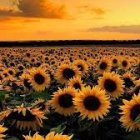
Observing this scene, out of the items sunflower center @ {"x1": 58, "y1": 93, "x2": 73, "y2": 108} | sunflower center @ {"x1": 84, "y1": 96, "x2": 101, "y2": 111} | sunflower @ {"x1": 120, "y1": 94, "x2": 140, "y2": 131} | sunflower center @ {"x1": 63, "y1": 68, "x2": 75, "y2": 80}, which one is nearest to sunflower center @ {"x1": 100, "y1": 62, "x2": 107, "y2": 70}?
sunflower center @ {"x1": 63, "y1": 68, "x2": 75, "y2": 80}

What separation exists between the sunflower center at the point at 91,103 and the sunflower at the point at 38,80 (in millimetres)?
3444

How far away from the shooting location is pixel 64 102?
260 inches

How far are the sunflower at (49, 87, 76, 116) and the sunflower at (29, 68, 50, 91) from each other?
2975 millimetres

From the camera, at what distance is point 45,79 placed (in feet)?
32.4

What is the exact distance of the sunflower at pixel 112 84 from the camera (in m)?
7.95

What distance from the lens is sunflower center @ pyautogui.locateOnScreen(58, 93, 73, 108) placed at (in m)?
6.52

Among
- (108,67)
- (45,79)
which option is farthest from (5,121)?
(108,67)

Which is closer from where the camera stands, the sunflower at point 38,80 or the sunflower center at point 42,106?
the sunflower center at point 42,106

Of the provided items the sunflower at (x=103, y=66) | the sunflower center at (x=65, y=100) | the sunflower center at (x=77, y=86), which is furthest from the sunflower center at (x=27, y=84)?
the sunflower at (x=103, y=66)

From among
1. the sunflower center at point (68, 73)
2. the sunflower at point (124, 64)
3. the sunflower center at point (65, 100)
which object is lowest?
the sunflower at point (124, 64)

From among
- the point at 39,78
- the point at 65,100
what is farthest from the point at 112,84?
the point at 39,78

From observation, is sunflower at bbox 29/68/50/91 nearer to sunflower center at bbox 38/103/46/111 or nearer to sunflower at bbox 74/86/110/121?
sunflower center at bbox 38/103/46/111

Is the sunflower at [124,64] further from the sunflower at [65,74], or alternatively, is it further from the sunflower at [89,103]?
the sunflower at [89,103]

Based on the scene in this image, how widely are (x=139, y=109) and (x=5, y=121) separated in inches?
53.4
